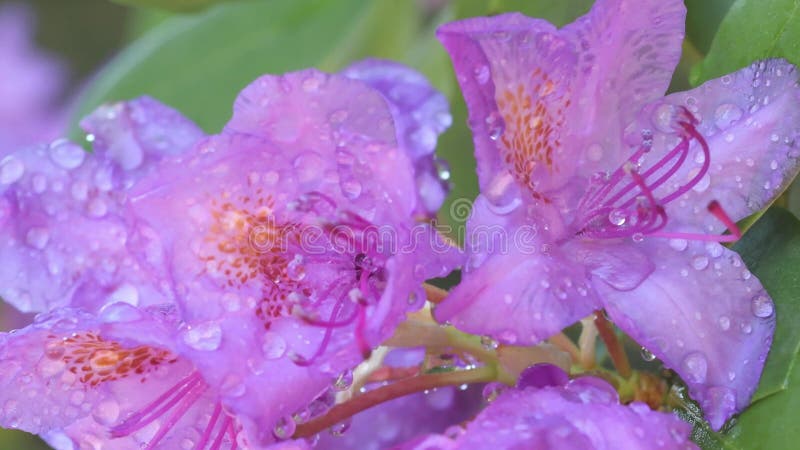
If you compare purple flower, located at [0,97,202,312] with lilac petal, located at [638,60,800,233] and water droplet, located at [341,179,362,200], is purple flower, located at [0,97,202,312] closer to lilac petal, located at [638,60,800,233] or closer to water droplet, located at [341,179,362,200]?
water droplet, located at [341,179,362,200]

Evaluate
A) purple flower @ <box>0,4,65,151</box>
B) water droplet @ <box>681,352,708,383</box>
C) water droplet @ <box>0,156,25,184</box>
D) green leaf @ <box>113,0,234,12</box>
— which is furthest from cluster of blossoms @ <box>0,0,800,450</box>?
purple flower @ <box>0,4,65,151</box>

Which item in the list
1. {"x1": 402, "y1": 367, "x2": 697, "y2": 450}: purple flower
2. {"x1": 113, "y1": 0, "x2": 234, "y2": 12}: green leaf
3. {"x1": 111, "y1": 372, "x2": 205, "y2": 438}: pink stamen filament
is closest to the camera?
{"x1": 402, "y1": 367, "x2": 697, "y2": 450}: purple flower

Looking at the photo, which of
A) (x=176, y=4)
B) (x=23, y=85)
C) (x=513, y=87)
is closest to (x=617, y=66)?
(x=513, y=87)

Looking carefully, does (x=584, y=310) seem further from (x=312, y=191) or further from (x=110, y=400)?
(x=110, y=400)

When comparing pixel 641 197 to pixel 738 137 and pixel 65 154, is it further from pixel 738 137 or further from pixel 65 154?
pixel 65 154

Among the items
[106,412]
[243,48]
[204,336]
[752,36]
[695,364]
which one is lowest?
[243,48]

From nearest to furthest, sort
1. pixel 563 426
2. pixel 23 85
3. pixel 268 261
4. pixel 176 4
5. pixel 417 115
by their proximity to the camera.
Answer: pixel 563 426, pixel 268 261, pixel 417 115, pixel 176 4, pixel 23 85
